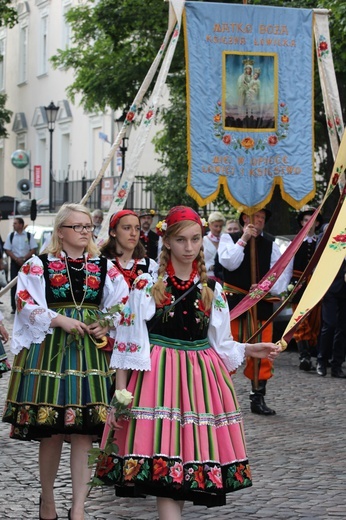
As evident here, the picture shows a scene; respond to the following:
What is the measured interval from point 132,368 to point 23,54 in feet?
137

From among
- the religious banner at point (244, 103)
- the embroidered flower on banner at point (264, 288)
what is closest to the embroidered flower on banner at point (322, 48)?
the religious banner at point (244, 103)

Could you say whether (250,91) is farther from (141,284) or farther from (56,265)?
(141,284)

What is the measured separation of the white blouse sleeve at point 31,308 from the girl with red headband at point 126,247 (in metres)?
1.92

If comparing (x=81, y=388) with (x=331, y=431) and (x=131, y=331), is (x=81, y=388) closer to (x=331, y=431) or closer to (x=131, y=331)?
(x=131, y=331)

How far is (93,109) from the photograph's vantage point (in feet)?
82.4

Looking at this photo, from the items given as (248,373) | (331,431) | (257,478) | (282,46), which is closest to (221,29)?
(282,46)

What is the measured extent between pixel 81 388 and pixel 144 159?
28210 mm

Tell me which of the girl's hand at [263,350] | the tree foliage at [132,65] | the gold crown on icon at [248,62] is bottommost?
the girl's hand at [263,350]

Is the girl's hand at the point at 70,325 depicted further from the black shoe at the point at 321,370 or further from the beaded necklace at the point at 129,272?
the black shoe at the point at 321,370

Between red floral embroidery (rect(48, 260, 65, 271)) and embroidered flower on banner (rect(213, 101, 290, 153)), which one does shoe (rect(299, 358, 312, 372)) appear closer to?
embroidered flower on banner (rect(213, 101, 290, 153))

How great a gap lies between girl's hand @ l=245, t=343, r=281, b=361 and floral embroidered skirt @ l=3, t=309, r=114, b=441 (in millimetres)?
907

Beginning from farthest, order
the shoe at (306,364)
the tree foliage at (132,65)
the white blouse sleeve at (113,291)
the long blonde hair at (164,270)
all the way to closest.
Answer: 1. the tree foliage at (132,65)
2. the shoe at (306,364)
3. the white blouse sleeve at (113,291)
4. the long blonde hair at (164,270)

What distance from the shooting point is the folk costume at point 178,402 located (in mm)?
5086

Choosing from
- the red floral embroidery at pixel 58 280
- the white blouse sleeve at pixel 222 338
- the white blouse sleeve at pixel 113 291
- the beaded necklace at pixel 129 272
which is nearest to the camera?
the white blouse sleeve at pixel 222 338
